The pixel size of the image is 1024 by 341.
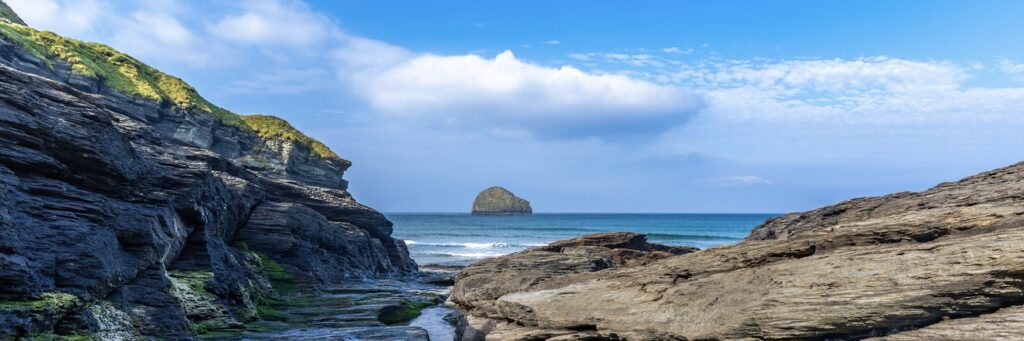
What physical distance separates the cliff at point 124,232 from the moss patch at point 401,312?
637 centimetres

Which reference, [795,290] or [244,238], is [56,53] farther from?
Answer: [795,290]

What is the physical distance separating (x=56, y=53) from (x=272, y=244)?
239 feet

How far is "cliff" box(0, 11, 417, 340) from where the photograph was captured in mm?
17375

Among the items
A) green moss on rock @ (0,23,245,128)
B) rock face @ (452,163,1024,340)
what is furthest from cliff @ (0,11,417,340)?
green moss on rock @ (0,23,245,128)

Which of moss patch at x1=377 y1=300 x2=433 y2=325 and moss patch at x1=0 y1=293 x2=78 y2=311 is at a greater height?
moss patch at x1=0 y1=293 x2=78 y2=311

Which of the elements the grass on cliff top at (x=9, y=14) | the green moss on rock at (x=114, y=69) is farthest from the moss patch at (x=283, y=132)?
the grass on cliff top at (x=9, y=14)

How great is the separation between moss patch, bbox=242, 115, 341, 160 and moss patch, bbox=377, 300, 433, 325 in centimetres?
8084

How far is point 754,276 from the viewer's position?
58.2 ft

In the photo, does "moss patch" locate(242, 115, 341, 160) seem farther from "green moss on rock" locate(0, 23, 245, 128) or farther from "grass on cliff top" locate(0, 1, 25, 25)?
"grass on cliff top" locate(0, 1, 25, 25)

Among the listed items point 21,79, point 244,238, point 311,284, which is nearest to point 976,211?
point 21,79

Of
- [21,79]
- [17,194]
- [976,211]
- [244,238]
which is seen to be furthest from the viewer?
[244,238]

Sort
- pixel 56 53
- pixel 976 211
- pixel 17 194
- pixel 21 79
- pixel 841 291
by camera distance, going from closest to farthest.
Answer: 1. pixel 841 291
2. pixel 976 211
3. pixel 17 194
4. pixel 21 79
5. pixel 56 53

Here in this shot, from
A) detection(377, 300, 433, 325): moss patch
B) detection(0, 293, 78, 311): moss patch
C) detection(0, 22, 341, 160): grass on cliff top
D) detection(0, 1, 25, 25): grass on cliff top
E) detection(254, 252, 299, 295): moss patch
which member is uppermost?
detection(0, 1, 25, 25): grass on cliff top

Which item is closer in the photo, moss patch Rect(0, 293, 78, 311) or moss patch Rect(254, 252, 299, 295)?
moss patch Rect(0, 293, 78, 311)
